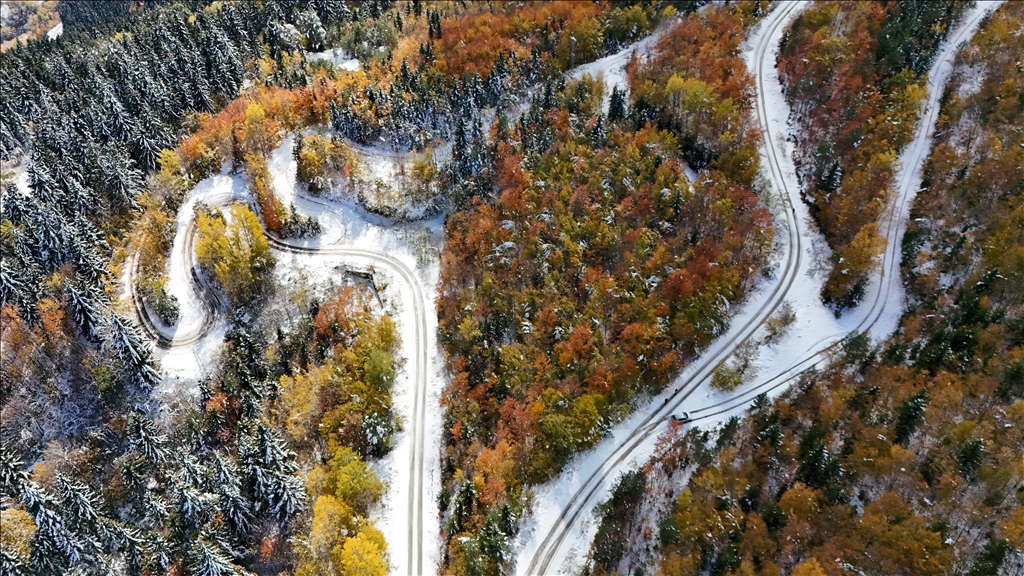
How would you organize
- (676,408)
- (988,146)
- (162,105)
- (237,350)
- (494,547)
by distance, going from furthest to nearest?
(162,105) → (988,146) → (237,350) → (676,408) → (494,547)

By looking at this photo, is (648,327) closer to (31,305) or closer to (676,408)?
(676,408)

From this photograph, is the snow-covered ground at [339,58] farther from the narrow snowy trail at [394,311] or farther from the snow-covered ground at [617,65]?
the snow-covered ground at [617,65]

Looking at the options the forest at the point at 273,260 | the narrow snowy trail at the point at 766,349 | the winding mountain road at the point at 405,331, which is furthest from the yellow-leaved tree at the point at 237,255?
the narrow snowy trail at the point at 766,349

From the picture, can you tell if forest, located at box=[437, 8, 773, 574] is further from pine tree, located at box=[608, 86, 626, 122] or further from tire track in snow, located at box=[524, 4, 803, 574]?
tire track in snow, located at box=[524, 4, 803, 574]

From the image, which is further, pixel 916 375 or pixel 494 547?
pixel 916 375

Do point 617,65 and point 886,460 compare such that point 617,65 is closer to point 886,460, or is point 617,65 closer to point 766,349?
point 766,349

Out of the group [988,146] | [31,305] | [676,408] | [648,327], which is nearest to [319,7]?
[31,305]

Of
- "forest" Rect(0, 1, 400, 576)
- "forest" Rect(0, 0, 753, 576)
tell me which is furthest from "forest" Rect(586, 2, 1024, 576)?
"forest" Rect(0, 1, 400, 576)
